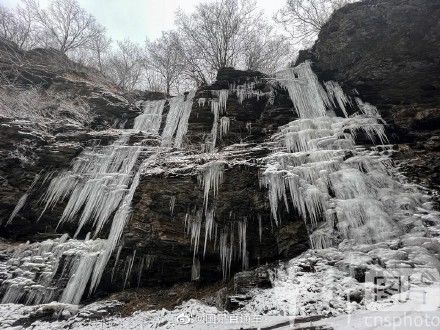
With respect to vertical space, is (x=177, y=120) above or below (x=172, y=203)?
above

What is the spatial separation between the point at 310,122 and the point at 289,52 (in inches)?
403

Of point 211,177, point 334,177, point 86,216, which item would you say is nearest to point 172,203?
point 211,177

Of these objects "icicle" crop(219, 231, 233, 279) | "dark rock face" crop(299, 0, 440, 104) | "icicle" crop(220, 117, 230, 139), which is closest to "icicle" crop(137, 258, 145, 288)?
"icicle" crop(219, 231, 233, 279)

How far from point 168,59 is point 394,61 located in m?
12.9

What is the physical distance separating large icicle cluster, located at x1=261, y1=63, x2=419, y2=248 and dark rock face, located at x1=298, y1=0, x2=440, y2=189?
70 cm

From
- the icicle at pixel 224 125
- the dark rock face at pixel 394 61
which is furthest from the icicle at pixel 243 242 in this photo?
the dark rock face at pixel 394 61

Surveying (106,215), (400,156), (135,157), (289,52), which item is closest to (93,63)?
(289,52)

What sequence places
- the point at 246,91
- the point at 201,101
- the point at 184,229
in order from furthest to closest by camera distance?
the point at 246,91 → the point at 201,101 → the point at 184,229

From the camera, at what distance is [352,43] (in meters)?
11.4

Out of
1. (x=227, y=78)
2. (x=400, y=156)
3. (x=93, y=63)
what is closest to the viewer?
(x=400, y=156)

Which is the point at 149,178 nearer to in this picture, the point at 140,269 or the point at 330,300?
the point at 140,269

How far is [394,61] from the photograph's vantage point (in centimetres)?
1055

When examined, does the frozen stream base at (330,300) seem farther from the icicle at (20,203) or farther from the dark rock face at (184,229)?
the icicle at (20,203)

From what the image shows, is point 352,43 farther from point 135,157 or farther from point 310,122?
point 135,157
